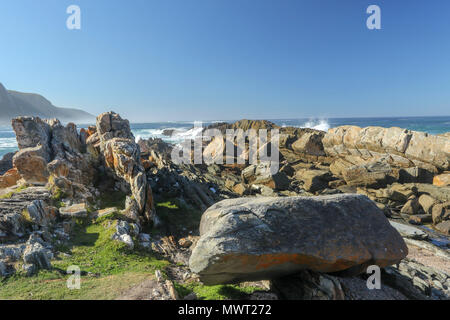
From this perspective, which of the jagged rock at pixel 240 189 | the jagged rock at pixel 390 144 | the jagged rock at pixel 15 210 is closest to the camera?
the jagged rock at pixel 15 210

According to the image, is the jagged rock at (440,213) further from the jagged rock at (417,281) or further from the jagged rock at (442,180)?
the jagged rock at (417,281)

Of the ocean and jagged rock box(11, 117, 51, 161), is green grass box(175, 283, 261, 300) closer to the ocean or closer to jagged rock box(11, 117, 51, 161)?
jagged rock box(11, 117, 51, 161)

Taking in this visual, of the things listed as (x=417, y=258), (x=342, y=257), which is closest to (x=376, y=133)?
(x=417, y=258)

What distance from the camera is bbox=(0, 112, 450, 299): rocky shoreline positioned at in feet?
17.8

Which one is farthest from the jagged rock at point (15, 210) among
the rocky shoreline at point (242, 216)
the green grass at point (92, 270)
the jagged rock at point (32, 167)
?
the jagged rock at point (32, 167)

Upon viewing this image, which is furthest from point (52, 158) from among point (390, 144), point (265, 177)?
point (390, 144)

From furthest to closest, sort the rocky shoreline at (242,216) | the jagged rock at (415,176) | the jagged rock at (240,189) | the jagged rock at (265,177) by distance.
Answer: the jagged rock at (415,176), the jagged rock at (265,177), the jagged rock at (240,189), the rocky shoreline at (242,216)

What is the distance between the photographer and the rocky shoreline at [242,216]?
5.43 metres

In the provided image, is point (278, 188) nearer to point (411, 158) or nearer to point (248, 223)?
point (248, 223)

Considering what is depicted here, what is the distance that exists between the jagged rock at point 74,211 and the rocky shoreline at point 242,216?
0.05 m

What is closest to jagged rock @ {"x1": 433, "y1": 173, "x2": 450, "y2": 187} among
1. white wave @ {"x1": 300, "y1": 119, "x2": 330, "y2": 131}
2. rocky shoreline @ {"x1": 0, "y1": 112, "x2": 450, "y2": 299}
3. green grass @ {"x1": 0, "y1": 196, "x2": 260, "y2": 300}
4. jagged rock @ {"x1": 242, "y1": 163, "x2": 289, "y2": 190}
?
rocky shoreline @ {"x1": 0, "y1": 112, "x2": 450, "y2": 299}

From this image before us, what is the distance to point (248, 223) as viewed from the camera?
549 cm

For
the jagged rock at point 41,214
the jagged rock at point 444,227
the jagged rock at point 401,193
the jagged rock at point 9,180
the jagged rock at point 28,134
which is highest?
the jagged rock at point 28,134

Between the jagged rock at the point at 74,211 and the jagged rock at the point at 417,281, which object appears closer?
the jagged rock at the point at 417,281
